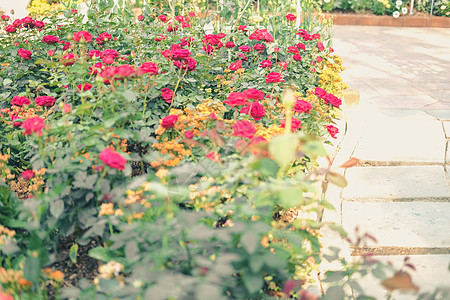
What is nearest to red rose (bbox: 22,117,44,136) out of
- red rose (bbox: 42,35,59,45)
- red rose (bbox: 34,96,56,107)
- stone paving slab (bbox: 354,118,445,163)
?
red rose (bbox: 34,96,56,107)

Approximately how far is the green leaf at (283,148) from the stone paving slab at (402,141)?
6.51ft

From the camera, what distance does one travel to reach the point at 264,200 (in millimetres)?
1444

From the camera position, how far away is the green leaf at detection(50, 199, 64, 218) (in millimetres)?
1750

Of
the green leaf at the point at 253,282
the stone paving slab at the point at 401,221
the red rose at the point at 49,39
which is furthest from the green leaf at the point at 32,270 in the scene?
the red rose at the point at 49,39

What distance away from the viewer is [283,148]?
133 cm

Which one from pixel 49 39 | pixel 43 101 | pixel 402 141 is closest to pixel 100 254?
pixel 43 101

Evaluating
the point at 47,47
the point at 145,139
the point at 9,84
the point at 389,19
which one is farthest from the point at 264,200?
the point at 389,19

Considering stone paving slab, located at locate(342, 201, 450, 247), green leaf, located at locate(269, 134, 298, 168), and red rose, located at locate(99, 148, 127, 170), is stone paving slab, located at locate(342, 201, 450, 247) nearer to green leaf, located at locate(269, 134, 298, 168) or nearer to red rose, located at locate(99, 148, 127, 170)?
green leaf, located at locate(269, 134, 298, 168)

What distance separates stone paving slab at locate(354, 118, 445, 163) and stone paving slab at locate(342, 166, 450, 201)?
12cm

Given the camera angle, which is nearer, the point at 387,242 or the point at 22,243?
the point at 22,243

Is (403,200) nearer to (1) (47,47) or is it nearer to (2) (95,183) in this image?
(2) (95,183)

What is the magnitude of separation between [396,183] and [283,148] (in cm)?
181

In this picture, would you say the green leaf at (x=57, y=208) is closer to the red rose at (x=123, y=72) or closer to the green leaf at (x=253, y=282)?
the red rose at (x=123, y=72)

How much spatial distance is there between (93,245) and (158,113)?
0.83 meters
